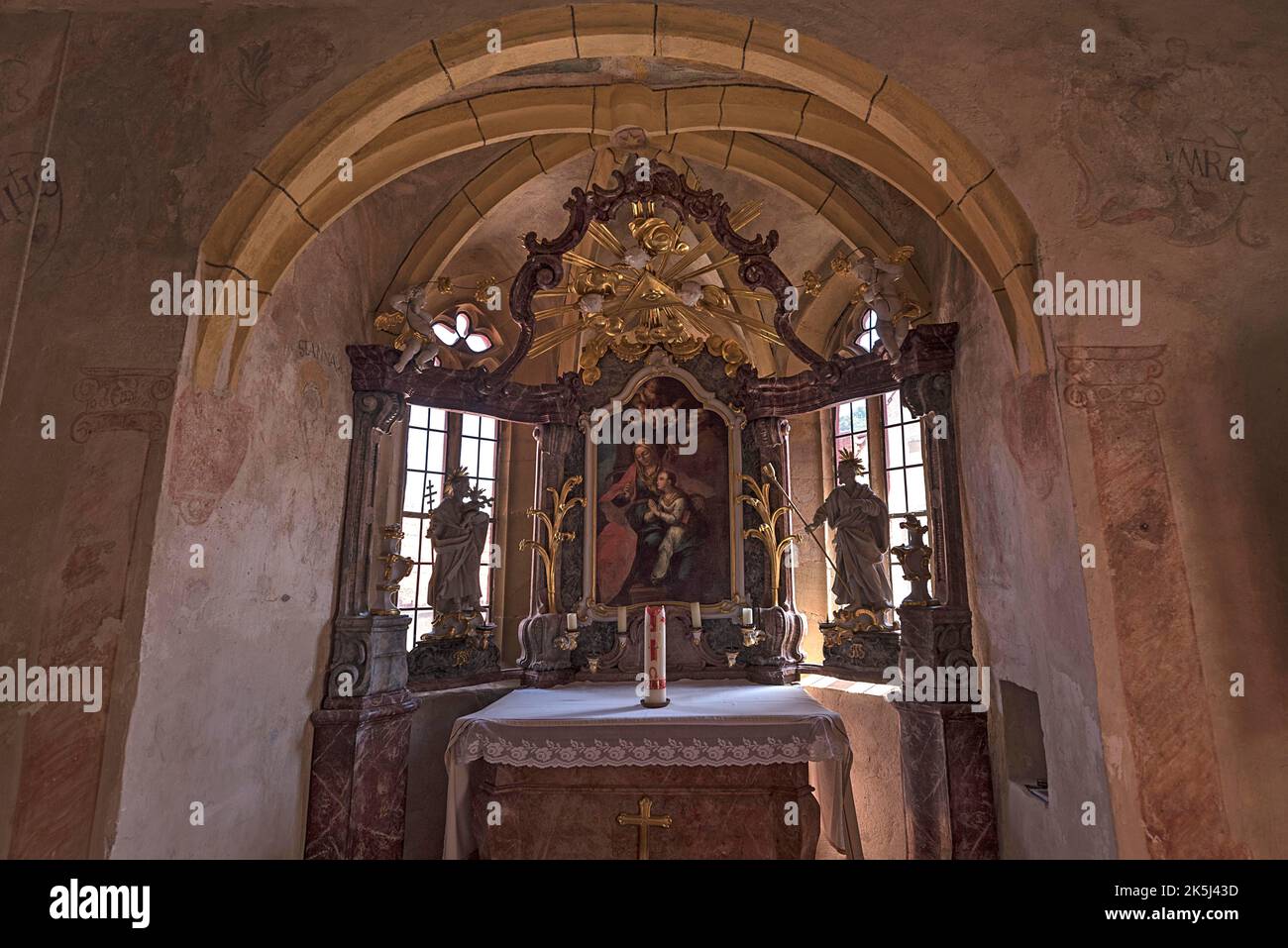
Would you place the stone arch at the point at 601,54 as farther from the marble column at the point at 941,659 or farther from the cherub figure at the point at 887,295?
the marble column at the point at 941,659

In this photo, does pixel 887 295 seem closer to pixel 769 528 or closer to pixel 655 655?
pixel 769 528

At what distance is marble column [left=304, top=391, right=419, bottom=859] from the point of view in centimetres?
510

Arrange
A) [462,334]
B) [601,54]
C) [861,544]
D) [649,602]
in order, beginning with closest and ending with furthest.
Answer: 1. [601,54]
2. [861,544]
3. [649,602]
4. [462,334]

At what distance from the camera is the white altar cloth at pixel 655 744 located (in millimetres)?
4734

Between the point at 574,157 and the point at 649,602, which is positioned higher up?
the point at 574,157

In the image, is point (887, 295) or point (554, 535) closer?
point (887, 295)

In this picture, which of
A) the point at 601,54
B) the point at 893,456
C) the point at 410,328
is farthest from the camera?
the point at 893,456

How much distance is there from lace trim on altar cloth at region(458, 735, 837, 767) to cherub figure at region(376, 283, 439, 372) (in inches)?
123

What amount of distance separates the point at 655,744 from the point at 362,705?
2.30 m

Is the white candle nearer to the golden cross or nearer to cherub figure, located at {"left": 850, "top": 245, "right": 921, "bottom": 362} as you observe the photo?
Answer: the golden cross

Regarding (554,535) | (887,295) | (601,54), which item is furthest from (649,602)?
(601,54)

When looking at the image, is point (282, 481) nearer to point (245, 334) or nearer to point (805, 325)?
point (245, 334)

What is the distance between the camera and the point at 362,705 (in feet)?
17.2

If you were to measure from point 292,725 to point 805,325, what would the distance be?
625 centimetres
